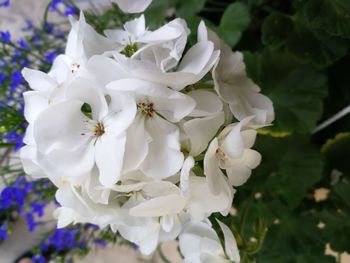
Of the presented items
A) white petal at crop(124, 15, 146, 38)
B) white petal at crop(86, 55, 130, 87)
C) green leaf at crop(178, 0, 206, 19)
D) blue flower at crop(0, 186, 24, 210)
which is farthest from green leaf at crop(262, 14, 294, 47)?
blue flower at crop(0, 186, 24, 210)

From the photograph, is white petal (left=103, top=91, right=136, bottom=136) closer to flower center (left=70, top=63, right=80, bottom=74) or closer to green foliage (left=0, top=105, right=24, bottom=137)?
flower center (left=70, top=63, right=80, bottom=74)

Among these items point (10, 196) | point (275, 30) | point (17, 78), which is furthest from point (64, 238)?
point (275, 30)

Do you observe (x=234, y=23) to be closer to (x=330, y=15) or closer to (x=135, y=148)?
(x=330, y=15)

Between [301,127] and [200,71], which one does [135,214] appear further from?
[301,127]

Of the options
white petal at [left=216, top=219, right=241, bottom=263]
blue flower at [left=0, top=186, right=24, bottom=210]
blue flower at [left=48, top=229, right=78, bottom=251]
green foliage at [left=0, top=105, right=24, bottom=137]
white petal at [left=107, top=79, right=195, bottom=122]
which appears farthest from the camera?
blue flower at [left=48, top=229, right=78, bottom=251]

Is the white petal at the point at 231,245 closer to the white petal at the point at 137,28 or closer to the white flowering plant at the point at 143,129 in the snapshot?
the white flowering plant at the point at 143,129

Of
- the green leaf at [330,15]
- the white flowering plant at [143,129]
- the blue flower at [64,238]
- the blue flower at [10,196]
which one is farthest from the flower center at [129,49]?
the blue flower at [64,238]
